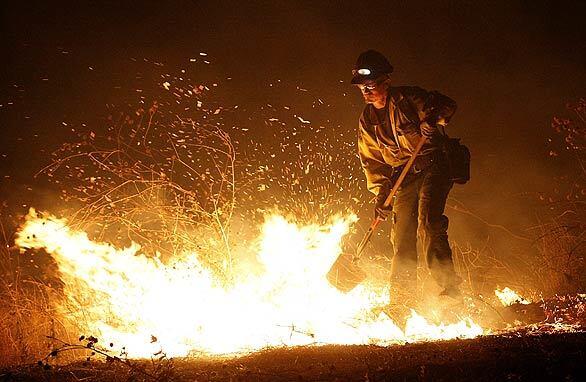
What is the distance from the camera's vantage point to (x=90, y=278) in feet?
18.8

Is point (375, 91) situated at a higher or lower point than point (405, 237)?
higher

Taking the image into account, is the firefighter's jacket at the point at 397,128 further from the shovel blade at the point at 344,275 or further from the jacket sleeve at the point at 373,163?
the shovel blade at the point at 344,275

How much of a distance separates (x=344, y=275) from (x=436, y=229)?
1075mm

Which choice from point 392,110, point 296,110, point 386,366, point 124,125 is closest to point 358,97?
point 296,110

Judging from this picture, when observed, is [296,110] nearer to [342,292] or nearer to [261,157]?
[261,157]

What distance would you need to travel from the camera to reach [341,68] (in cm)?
1016

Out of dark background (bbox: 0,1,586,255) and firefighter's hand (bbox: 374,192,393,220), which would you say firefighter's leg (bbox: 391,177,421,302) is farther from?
dark background (bbox: 0,1,586,255)

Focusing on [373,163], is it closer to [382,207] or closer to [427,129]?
[382,207]

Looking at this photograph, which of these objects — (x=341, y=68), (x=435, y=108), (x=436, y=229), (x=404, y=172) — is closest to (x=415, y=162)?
(x=404, y=172)

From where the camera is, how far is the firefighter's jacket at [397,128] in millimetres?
5215

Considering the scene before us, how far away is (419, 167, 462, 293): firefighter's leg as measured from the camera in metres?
5.18

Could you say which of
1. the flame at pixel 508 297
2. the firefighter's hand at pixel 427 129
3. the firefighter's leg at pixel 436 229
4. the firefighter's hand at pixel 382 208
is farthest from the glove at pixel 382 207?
the flame at pixel 508 297

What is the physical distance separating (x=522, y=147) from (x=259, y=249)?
5.59 metres

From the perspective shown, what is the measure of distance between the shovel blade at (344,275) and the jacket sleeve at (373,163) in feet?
2.65
